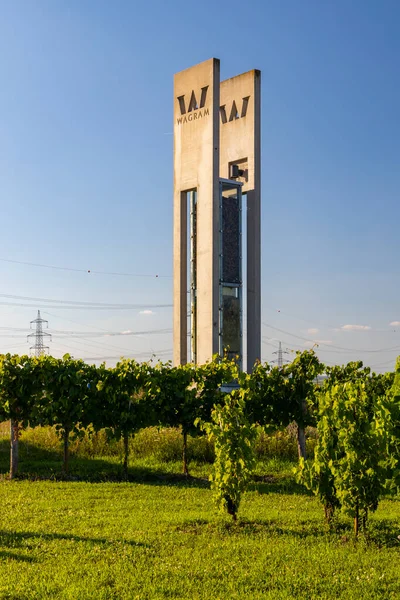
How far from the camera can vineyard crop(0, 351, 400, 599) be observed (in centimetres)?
779

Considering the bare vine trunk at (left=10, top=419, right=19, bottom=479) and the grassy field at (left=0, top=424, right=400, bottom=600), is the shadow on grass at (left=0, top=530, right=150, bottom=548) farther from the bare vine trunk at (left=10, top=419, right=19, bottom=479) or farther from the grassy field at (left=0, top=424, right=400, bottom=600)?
the bare vine trunk at (left=10, top=419, right=19, bottom=479)

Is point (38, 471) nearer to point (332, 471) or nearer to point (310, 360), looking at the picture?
point (310, 360)

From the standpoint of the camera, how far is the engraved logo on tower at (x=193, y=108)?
25922 millimetres

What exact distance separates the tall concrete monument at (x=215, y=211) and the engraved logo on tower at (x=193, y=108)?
4cm

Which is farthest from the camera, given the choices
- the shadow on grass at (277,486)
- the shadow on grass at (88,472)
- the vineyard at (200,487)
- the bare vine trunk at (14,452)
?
the bare vine trunk at (14,452)

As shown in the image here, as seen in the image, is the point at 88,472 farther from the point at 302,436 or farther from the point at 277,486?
the point at 302,436

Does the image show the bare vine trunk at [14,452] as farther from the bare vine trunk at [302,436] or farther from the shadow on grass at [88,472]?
the bare vine trunk at [302,436]

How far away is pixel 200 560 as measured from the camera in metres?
8.30

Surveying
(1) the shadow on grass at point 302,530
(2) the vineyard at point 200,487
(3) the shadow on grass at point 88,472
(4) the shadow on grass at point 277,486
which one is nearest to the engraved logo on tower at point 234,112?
(2) the vineyard at point 200,487

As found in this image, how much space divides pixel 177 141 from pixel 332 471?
1930cm

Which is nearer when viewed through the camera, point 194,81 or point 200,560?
point 200,560

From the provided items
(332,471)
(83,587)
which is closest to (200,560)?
(83,587)

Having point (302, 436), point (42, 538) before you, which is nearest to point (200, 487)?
point (302, 436)

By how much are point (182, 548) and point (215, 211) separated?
58.4 ft
